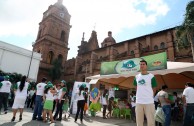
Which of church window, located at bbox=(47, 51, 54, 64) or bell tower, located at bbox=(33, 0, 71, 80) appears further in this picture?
church window, located at bbox=(47, 51, 54, 64)

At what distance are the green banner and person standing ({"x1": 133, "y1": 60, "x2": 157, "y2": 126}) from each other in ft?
16.7

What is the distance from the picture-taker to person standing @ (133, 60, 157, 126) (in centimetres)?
386

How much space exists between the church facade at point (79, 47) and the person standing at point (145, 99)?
2326 cm

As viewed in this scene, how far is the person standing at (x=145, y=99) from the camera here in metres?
3.86

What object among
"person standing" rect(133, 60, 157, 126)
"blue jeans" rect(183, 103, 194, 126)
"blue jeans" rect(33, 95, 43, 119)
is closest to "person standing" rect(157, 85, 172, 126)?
"blue jeans" rect(183, 103, 194, 126)

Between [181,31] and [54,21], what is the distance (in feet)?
98.9

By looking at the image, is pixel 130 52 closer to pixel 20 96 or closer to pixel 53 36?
pixel 53 36

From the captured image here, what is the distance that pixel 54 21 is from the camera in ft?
132

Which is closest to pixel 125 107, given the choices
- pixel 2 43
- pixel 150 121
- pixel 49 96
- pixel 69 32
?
pixel 49 96

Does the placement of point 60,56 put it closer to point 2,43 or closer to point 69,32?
point 69,32

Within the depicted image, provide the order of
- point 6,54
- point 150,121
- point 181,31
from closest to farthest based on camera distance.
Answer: point 150,121
point 181,31
point 6,54

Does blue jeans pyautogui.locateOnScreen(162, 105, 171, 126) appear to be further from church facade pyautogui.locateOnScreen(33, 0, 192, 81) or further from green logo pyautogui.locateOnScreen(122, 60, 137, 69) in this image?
church facade pyautogui.locateOnScreen(33, 0, 192, 81)

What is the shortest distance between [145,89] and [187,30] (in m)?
18.1

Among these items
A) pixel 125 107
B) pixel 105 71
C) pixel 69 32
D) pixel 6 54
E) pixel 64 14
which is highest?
pixel 64 14
